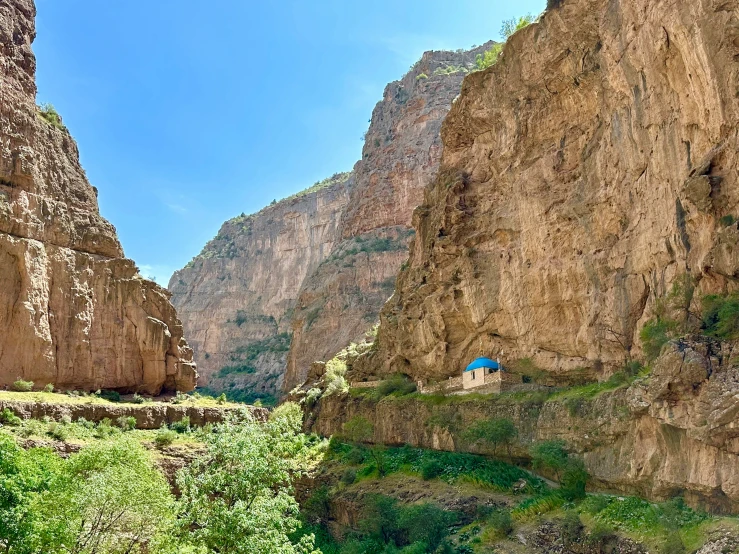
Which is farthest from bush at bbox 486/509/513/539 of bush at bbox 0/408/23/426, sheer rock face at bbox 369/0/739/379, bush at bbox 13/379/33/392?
bush at bbox 13/379/33/392

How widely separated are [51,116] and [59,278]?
527 inches

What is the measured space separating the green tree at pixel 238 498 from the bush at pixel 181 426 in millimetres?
23953

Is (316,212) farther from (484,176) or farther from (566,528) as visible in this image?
(566,528)

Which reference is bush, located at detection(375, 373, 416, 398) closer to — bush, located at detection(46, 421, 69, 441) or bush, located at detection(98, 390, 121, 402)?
bush, located at detection(98, 390, 121, 402)

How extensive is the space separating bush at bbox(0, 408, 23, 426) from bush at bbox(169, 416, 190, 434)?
1018cm

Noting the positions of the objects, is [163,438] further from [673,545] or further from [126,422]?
[673,545]

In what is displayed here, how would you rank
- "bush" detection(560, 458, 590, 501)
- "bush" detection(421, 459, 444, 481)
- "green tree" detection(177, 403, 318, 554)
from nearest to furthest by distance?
"green tree" detection(177, 403, 318, 554)
"bush" detection(560, 458, 590, 501)
"bush" detection(421, 459, 444, 481)

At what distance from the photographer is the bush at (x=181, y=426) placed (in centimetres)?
4377

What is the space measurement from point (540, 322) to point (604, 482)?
1307cm

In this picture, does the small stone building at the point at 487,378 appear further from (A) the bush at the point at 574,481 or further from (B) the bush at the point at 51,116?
(B) the bush at the point at 51,116

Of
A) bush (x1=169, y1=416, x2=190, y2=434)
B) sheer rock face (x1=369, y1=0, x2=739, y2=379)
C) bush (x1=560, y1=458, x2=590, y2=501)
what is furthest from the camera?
bush (x1=169, y1=416, x2=190, y2=434)

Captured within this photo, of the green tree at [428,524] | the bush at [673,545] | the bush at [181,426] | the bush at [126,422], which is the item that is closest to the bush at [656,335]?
the bush at [673,545]

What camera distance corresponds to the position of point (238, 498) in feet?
63.6

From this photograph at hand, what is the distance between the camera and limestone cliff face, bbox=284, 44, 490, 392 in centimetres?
8650
